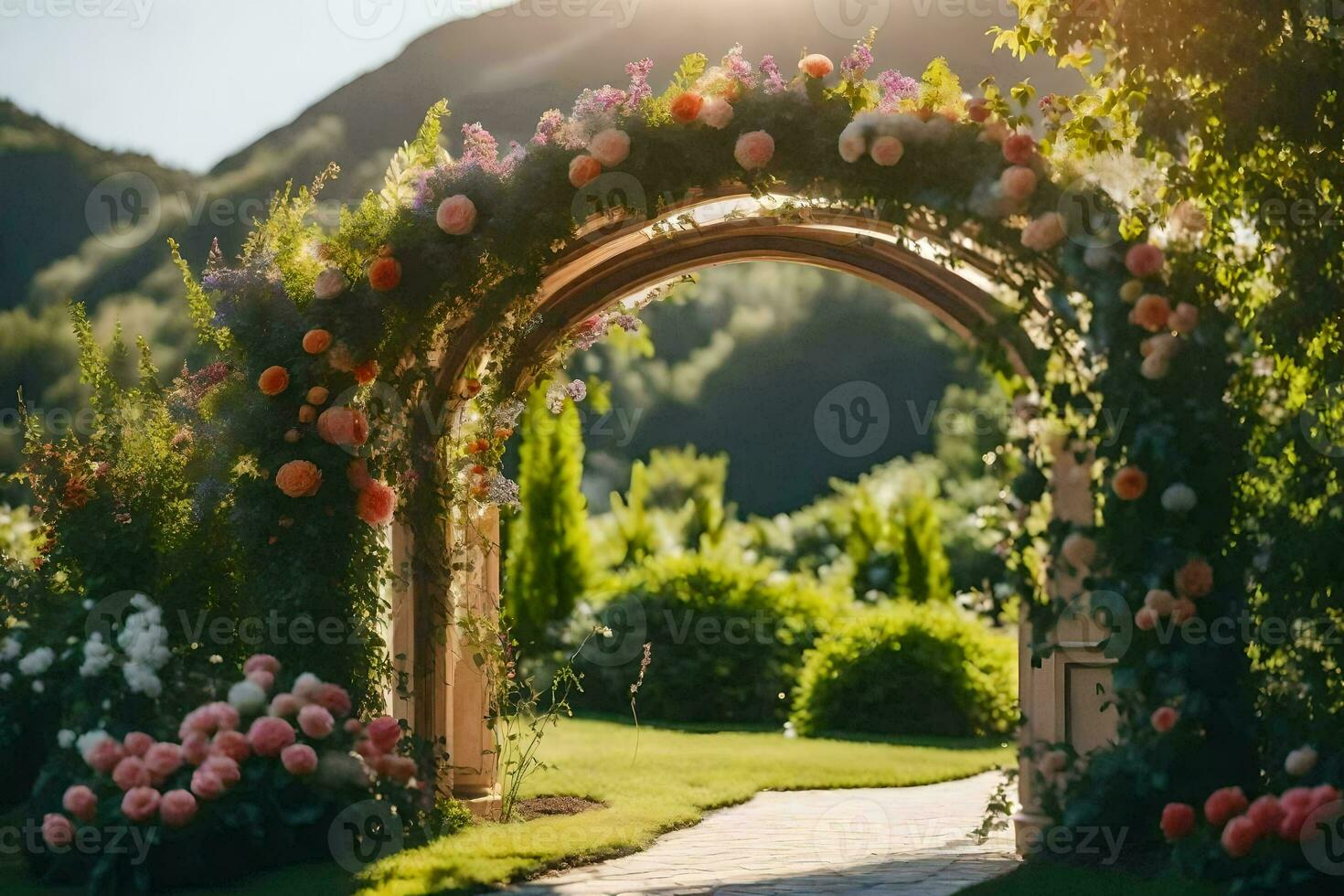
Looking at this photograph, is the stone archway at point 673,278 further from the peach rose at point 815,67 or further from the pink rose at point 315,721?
the pink rose at point 315,721

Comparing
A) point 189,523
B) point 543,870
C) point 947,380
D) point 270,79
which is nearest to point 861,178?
point 543,870

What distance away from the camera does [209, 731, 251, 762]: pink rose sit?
502cm

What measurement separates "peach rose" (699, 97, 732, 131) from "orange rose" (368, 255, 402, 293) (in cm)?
141

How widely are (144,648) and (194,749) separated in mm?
497

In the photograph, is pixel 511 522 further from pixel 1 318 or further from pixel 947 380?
pixel 947 380

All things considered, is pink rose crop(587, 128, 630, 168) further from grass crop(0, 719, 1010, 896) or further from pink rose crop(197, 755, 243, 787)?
grass crop(0, 719, 1010, 896)

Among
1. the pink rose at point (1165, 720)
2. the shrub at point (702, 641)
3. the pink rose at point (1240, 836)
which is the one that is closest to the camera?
the pink rose at point (1240, 836)

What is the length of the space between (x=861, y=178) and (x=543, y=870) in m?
2.99

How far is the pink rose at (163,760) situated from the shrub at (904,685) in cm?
726

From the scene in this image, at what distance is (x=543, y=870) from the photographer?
5543 mm

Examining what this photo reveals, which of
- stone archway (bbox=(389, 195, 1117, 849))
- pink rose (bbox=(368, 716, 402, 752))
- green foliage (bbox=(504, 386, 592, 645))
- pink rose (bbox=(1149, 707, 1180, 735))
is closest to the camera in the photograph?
Answer: pink rose (bbox=(1149, 707, 1180, 735))

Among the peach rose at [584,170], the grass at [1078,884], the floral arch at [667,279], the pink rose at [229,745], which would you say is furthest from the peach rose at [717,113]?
the grass at [1078,884]

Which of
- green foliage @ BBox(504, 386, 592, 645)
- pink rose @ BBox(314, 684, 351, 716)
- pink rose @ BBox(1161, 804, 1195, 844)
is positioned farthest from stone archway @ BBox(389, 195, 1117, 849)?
green foliage @ BBox(504, 386, 592, 645)

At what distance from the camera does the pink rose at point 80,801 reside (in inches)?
192
